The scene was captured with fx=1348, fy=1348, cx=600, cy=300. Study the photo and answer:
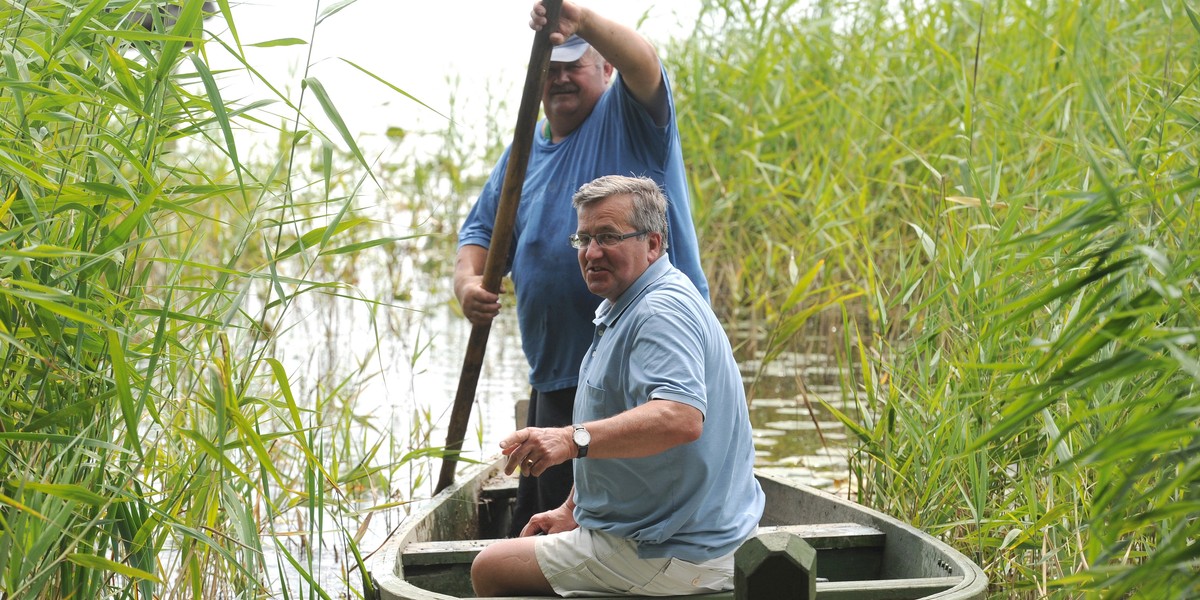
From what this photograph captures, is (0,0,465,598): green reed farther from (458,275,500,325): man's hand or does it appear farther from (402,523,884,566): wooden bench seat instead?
(458,275,500,325): man's hand

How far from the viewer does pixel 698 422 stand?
108 inches

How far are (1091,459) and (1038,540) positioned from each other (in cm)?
166

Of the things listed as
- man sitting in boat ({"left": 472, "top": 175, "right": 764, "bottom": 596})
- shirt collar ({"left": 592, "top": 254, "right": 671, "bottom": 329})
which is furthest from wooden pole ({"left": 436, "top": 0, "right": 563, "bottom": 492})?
shirt collar ({"left": 592, "top": 254, "right": 671, "bottom": 329})

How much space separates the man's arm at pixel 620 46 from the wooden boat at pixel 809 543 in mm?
1263

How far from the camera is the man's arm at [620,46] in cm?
357

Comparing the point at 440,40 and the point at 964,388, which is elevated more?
the point at 440,40

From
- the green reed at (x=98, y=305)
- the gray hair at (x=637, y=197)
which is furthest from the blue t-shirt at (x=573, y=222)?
the green reed at (x=98, y=305)

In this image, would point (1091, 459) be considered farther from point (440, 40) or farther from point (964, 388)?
point (440, 40)

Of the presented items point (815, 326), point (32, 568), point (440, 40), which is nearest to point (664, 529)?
point (32, 568)

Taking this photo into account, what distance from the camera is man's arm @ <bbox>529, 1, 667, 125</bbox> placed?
11.7ft

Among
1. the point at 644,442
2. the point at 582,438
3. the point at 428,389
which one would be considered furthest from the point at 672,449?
the point at 428,389

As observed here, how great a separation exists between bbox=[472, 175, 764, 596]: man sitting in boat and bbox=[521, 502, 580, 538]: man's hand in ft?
1.06

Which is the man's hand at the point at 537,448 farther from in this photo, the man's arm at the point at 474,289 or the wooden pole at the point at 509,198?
the man's arm at the point at 474,289

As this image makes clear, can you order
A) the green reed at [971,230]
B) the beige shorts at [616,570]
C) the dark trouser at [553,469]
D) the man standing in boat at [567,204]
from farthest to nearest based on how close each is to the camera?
the dark trouser at [553,469] < the man standing in boat at [567,204] < the beige shorts at [616,570] < the green reed at [971,230]
